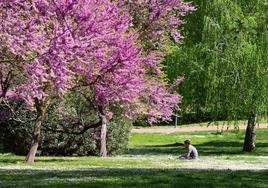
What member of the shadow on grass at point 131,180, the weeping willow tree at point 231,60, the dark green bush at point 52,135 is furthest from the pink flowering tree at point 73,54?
the weeping willow tree at point 231,60

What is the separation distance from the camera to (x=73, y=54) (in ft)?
Result: 58.3

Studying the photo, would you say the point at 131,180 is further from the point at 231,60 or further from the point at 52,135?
the point at 231,60

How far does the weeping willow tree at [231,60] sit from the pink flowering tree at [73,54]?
7.99 meters

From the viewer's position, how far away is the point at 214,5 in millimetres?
33875

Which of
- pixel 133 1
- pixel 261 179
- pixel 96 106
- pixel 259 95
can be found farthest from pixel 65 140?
pixel 261 179

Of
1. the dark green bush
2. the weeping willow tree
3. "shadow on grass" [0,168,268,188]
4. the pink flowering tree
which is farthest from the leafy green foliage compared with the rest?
"shadow on grass" [0,168,268,188]

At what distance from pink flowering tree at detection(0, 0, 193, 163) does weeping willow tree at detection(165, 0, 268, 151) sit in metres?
7.99

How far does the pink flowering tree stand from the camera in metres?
16.3

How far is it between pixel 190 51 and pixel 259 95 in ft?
18.4

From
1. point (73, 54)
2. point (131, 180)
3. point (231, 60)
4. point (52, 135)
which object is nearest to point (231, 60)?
point (231, 60)

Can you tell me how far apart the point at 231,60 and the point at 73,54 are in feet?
56.7

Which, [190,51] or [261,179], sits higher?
[190,51]

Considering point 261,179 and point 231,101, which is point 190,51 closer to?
point 231,101

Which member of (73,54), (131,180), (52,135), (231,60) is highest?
(231,60)
